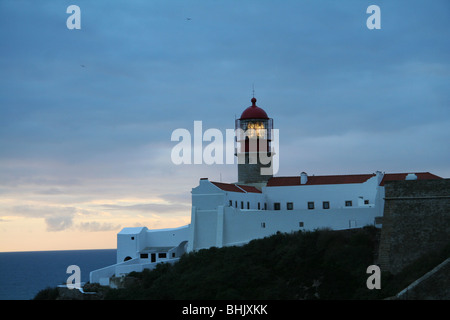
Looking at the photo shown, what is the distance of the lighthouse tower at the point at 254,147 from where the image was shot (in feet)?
141

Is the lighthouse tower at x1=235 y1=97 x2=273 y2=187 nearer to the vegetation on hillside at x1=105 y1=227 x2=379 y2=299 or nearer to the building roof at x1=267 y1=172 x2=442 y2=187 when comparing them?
the building roof at x1=267 y1=172 x2=442 y2=187

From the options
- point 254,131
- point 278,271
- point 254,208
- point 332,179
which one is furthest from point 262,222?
point 254,131

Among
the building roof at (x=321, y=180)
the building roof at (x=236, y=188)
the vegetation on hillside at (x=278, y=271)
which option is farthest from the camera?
the building roof at (x=321, y=180)

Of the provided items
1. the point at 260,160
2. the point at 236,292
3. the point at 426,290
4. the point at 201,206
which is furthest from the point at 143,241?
the point at 426,290

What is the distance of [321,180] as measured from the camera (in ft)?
136

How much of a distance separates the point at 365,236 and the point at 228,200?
9.41m

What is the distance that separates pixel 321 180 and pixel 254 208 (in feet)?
16.0

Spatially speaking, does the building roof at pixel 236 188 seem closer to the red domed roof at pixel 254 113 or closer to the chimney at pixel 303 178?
the chimney at pixel 303 178

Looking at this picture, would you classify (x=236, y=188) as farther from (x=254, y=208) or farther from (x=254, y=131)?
(x=254, y=131)

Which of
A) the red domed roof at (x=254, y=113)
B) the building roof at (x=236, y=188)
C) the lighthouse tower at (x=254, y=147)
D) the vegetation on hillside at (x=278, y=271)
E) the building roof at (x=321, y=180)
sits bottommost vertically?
the vegetation on hillside at (x=278, y=271)

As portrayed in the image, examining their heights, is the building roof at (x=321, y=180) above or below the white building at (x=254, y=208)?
above

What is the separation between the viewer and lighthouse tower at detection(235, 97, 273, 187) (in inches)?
1690

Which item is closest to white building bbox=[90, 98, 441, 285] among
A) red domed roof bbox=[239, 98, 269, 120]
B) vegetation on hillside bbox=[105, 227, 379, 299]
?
red domed roof bbox=[239, 98, 269, 120]

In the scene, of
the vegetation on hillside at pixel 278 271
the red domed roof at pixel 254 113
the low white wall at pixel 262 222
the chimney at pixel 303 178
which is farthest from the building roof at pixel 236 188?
the red domed roof at pixel 254 113
